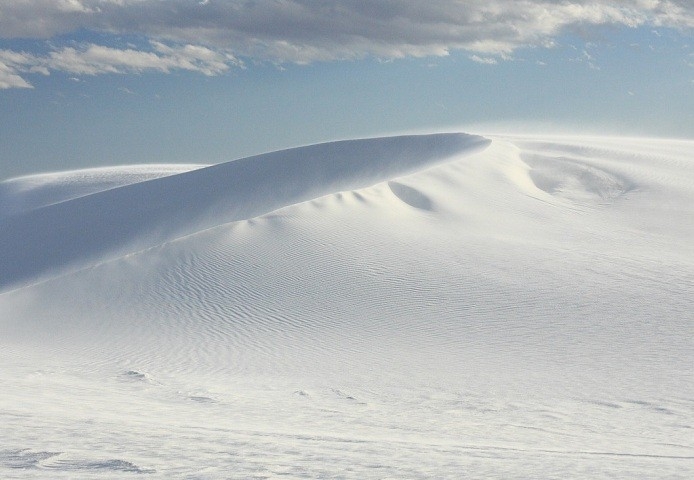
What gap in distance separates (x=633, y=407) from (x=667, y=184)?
15.3 meters

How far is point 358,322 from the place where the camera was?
13836 millimetres

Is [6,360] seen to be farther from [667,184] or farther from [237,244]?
[667,184]

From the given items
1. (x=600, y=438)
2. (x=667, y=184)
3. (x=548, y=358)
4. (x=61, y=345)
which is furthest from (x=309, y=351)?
(x=667, y=184)

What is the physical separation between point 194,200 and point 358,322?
10.5 meters

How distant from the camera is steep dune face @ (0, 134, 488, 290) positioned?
2014 centimetres

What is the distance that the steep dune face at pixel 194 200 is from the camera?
66.1 ft

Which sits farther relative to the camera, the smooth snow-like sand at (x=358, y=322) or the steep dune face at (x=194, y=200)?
the steep dune face at (x=194, y=200)

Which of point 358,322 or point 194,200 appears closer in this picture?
point 358,322

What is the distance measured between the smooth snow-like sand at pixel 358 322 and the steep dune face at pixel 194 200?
0.11m

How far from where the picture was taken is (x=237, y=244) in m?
17.6

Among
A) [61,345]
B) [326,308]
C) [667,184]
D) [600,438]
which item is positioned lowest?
[600,438]

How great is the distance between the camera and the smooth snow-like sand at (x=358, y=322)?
7484mm

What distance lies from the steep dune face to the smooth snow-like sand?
11 cm

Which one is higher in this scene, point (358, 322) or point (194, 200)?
point (194, 200)
